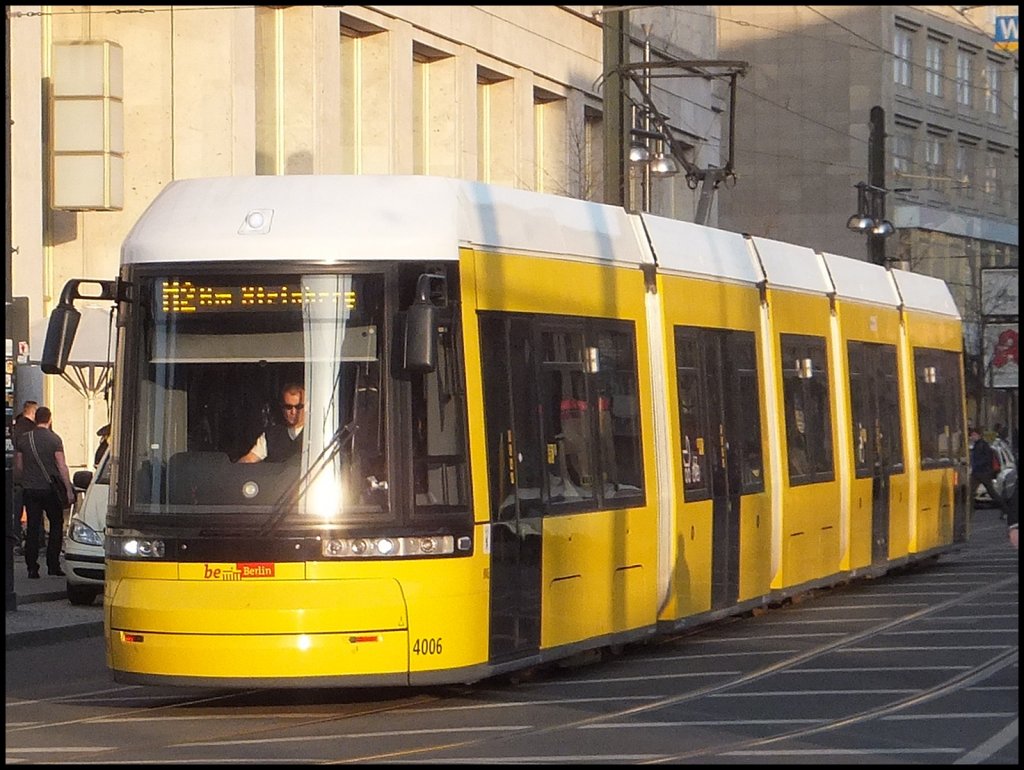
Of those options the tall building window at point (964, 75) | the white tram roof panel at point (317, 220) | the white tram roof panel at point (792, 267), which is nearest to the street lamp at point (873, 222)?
the white tram roof panel at point (792, 267)

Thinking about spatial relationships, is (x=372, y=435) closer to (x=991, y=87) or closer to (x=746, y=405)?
(x=746, y=405)

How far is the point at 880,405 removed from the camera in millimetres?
20625

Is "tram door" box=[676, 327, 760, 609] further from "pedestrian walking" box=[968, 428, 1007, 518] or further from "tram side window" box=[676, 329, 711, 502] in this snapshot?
"pedestrian walking" box=[968, 428, 1007, 518]

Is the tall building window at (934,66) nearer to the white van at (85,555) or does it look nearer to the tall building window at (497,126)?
the tall building window at (497,126)

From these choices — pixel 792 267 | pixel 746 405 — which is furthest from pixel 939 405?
pixel 746 405

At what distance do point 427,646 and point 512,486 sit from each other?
117 centimetres

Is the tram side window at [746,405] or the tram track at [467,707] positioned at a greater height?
the tram side window at [746,405]

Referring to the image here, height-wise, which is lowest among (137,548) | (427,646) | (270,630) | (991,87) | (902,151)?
(427,646)

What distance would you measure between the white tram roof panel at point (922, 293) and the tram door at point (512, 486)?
10.0m

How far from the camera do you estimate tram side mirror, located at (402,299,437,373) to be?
448 inches

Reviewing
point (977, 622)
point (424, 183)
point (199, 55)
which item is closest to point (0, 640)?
point (424, 183)

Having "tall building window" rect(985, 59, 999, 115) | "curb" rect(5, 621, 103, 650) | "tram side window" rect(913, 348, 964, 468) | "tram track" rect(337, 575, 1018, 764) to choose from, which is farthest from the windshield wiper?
"tall building window" rect(985, 59, 999, 115)

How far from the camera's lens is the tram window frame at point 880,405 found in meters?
19.6

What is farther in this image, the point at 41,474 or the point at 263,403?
the point at 41,474
